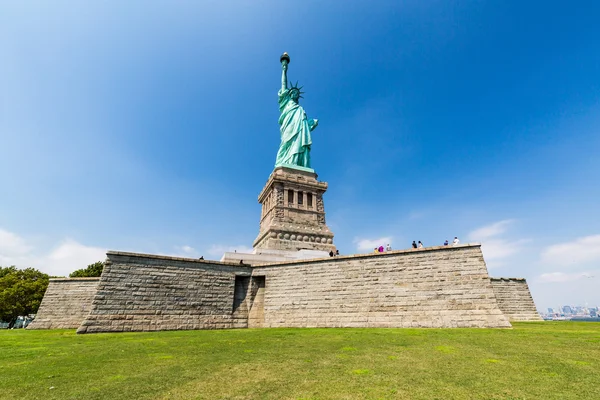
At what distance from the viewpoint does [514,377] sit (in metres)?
5.25

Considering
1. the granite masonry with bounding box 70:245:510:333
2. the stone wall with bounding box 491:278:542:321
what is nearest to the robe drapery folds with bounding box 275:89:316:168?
the granite masonry with bounding box 70:245:510:333

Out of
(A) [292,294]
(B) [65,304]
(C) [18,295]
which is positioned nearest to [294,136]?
(A) [292,294]

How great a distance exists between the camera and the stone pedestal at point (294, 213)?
31578 mm

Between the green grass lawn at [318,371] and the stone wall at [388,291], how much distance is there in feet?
18.0

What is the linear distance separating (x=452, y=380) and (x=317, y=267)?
525 inches

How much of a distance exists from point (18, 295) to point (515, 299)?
166 feet

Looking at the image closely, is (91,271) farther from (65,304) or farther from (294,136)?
(294,136)

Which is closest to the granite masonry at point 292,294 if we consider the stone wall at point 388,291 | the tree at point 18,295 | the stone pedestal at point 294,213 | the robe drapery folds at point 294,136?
the stone wall at point 388,291

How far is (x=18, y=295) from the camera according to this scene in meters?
33.8

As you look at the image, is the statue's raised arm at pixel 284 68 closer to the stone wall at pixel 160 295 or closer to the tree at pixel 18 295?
the stone wall at pixel 160 295

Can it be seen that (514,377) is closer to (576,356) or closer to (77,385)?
(576,356)

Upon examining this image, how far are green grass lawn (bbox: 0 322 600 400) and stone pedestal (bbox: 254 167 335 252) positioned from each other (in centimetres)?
2254

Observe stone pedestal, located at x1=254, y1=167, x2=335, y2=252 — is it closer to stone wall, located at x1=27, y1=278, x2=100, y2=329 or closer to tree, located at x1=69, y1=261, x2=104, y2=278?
stone wall, located at x1=27, y1=278, x2=100, y2=329

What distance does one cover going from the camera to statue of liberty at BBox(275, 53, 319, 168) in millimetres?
39188
